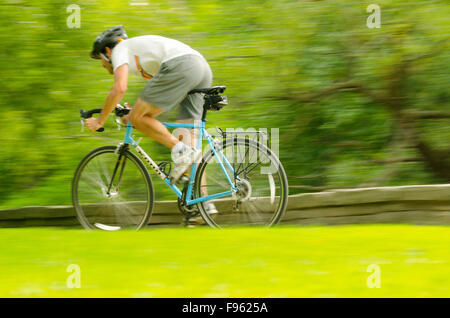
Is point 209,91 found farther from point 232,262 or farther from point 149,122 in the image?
point 232,262

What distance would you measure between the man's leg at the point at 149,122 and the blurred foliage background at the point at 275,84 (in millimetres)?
1580

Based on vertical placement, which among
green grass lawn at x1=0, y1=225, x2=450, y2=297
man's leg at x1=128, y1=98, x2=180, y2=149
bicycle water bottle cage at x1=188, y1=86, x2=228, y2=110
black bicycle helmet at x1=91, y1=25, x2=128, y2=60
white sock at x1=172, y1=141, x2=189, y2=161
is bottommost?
green grass lawn at x1=0, y1=225, x2=450, y2=297

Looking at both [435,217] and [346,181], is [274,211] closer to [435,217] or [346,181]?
[435,217]

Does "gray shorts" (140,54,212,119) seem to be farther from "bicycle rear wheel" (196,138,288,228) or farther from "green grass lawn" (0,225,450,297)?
"green grass lawn" (0,225,450,297)

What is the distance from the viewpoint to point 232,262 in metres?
4.17

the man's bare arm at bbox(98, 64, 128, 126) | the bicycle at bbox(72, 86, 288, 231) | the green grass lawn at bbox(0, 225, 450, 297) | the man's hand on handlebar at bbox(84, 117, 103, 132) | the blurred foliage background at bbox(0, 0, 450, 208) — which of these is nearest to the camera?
the green grass lawn at bbox(0, 225, 450, 297)

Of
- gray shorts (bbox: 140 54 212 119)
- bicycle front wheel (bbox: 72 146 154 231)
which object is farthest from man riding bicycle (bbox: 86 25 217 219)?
bicycle front wheel (bbox: 72 146 154 231)

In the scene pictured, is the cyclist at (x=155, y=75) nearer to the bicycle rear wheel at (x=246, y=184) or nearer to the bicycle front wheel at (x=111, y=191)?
the bicycle rear wheel at (x=246, y=184)

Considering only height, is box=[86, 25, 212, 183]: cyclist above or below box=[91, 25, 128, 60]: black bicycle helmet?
below

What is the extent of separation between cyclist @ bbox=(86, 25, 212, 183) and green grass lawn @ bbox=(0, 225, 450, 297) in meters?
0.80

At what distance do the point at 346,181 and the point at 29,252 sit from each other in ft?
12.6

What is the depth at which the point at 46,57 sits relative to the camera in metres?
6.96

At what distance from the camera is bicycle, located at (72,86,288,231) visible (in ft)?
17.3

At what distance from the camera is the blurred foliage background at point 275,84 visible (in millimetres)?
6758
